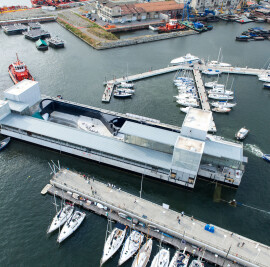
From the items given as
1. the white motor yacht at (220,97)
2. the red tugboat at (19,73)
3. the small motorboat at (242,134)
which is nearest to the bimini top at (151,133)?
the small motorboat at (242,134)

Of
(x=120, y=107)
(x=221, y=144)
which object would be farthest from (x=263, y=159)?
(x=120, y=107)

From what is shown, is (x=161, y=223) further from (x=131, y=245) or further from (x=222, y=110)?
(x=222, y=110)

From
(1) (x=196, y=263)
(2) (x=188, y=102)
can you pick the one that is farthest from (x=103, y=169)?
(2) (x=188, y=102)

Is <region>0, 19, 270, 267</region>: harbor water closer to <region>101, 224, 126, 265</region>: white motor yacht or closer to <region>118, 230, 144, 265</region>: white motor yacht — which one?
<region>101, 224, 126, 265</region>: white motor yacht

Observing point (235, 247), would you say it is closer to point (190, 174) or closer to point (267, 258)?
point (267, 258)

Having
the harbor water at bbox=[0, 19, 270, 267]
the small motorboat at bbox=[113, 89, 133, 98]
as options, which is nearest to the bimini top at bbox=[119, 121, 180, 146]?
the harbor water at bbox=[0, 19, 270, 267]

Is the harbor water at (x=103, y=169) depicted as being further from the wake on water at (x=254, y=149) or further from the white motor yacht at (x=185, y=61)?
the white motor yacht at (x=185, y=61)

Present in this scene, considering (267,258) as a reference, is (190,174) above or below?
above
